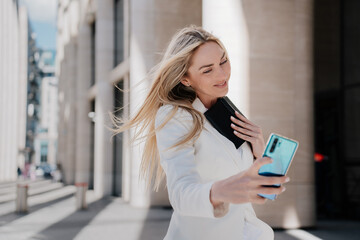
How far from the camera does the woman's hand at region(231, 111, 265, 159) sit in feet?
6.96

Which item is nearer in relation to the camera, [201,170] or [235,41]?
[201,170]

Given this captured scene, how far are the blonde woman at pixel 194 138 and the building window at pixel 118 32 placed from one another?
2191 cm

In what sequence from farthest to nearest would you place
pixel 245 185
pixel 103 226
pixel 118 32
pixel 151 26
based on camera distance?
pixel 118 32, pixel 151 26, pixel 103 226, pixel 245 185

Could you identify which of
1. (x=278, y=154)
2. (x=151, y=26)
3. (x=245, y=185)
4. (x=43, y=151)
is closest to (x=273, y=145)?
(x=278, y=154)

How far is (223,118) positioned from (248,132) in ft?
0.52

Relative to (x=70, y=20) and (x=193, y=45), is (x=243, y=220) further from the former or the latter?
(x=70, y=20)

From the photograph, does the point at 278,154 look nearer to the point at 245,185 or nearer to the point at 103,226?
the point at 245,185

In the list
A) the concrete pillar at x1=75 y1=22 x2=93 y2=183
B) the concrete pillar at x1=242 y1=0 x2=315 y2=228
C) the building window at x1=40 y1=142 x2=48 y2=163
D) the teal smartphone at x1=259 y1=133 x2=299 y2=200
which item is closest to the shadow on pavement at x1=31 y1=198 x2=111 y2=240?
the concrete pillar at x1=242 y1=0 x2=315 y2=228

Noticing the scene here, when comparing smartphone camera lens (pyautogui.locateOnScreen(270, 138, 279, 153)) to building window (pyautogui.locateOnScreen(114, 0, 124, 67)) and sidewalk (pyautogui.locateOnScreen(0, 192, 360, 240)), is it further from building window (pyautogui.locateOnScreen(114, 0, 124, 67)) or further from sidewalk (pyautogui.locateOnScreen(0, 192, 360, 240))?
building window (pyautogui.locateOnScreen(114, 0, 124, 67))

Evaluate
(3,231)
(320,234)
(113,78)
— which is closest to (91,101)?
(113,78)

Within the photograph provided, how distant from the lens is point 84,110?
29.8m

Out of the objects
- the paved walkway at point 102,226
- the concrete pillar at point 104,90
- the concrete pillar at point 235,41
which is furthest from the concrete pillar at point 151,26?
the concrete pillar at point 104,90

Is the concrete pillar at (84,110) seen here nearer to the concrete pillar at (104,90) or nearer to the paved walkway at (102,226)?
the concrete pillar at (104,90)

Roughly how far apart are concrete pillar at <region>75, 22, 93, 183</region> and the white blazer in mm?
27892
